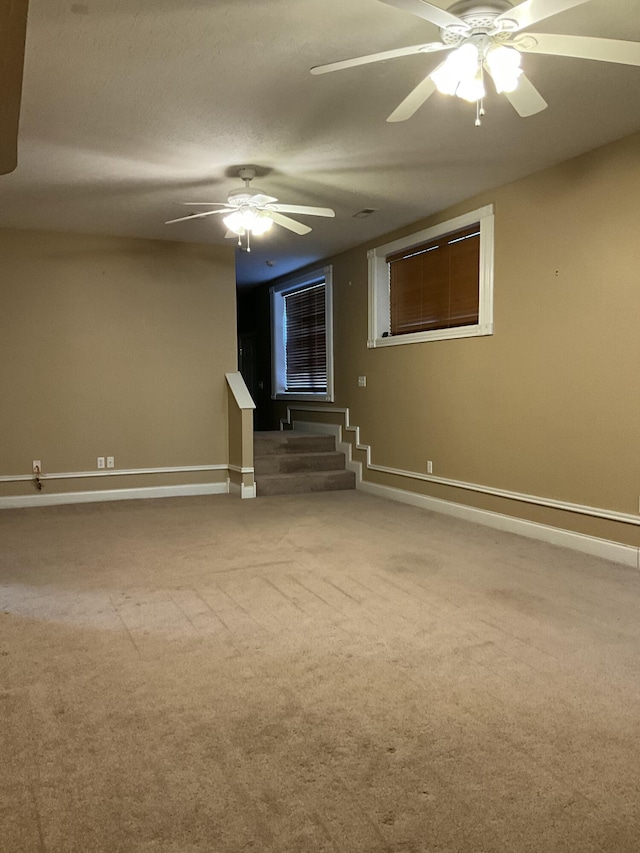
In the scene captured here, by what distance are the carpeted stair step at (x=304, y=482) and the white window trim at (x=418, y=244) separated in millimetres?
1491

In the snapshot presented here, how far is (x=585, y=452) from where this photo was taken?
4230 millimetres

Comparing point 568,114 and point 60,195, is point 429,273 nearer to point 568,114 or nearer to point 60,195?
point 568,114

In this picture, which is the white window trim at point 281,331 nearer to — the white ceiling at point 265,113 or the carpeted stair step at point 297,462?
the carpeted stair step at point 297,462

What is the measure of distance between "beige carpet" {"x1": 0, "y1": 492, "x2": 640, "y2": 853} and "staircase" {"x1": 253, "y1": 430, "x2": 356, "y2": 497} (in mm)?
2443

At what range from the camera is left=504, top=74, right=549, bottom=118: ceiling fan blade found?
2625 millimetres

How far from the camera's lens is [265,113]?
3.50m

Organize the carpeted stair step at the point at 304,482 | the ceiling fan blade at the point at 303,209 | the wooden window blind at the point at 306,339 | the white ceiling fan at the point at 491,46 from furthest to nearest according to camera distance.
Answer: the wooden window blind at the point at 306,339 → the carpeted stair step at the point at 304,482 → the ceiling fan blade at the point at 303,209 → the white ceiling fan at the point at 491,46

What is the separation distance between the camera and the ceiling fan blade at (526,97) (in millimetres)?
2625

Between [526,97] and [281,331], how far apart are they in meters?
6.45

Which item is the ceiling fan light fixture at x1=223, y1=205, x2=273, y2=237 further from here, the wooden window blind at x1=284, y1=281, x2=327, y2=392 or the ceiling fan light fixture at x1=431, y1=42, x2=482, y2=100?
the wooden window blind at x1=284, y1=281, x2=327, y2=392

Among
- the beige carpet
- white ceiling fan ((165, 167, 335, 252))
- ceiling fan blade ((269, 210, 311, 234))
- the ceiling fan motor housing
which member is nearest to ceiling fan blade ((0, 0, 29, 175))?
the ceiling fan motor housing

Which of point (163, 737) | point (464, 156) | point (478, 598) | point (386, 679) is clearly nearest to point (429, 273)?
point (464, 156)

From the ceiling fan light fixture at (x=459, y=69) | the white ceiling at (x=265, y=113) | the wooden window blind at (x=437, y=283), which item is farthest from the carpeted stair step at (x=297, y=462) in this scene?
the ceiling fan light fixture at (x=459, y=69)

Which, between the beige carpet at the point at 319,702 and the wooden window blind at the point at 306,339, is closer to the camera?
the beige carpet at the point at 319,702
